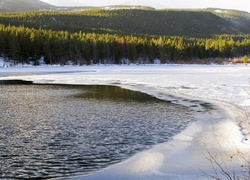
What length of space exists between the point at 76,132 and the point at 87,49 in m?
76.2

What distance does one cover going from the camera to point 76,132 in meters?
11.9

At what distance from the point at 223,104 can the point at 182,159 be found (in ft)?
33.2

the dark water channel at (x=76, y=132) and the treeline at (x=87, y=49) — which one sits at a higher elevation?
the treeline at (x=87, y=49)

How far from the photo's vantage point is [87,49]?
8662 centimetres

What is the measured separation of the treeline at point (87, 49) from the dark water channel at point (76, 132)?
60234mm

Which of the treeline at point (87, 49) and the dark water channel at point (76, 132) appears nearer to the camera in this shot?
the dark water channel at point (76, 132)

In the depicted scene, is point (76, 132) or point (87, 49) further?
point (87, 49)

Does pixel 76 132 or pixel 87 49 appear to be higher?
pixel 87 49

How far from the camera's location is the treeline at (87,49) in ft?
251

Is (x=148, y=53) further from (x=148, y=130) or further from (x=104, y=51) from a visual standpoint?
(x=148, y=130)

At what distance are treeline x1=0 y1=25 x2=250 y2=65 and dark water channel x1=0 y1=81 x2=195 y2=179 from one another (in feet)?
198

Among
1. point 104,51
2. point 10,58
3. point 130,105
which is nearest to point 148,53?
point 104,51

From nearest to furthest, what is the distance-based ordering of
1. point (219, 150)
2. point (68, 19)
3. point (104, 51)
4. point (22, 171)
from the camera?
point (22, 171) → point (219, 150) → point (104, 51) → point (68, 19)

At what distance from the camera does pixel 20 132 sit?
1183cm
